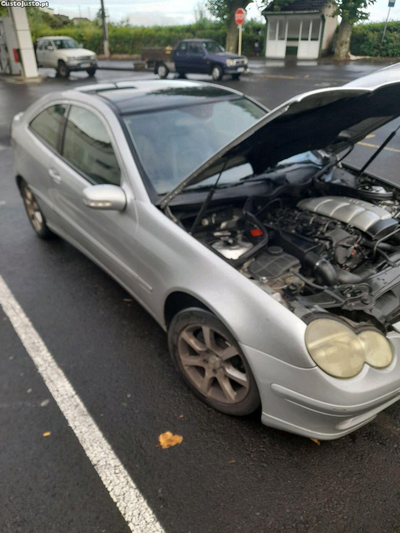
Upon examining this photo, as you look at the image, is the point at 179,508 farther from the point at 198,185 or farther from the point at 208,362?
Result: the point at 198,185

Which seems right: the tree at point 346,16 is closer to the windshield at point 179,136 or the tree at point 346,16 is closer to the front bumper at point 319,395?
the windshield at point 179,136

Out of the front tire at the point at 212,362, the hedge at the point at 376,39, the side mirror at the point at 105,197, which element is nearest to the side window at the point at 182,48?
the hedge at the point at 376,39

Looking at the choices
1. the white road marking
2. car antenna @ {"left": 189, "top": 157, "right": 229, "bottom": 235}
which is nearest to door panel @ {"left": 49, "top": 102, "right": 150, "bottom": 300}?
car antenna @ {"left": 189, "top": 157, "right": 229, "bottom": 235}

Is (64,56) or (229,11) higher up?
(229,11)

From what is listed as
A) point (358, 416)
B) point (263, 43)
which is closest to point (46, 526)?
point (358, 416)

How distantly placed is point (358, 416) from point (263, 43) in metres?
34.6

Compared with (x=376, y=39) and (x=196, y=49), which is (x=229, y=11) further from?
(x=196, y=49)

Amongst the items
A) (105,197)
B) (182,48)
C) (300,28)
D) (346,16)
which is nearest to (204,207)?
(105,197)

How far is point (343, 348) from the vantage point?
2059mm

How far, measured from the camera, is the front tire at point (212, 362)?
2.38m

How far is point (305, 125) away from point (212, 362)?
1.58 m

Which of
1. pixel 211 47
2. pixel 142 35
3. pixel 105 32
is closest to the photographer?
pixel 211 47

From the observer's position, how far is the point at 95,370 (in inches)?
119

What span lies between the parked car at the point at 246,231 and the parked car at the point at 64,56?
19.1 metres
